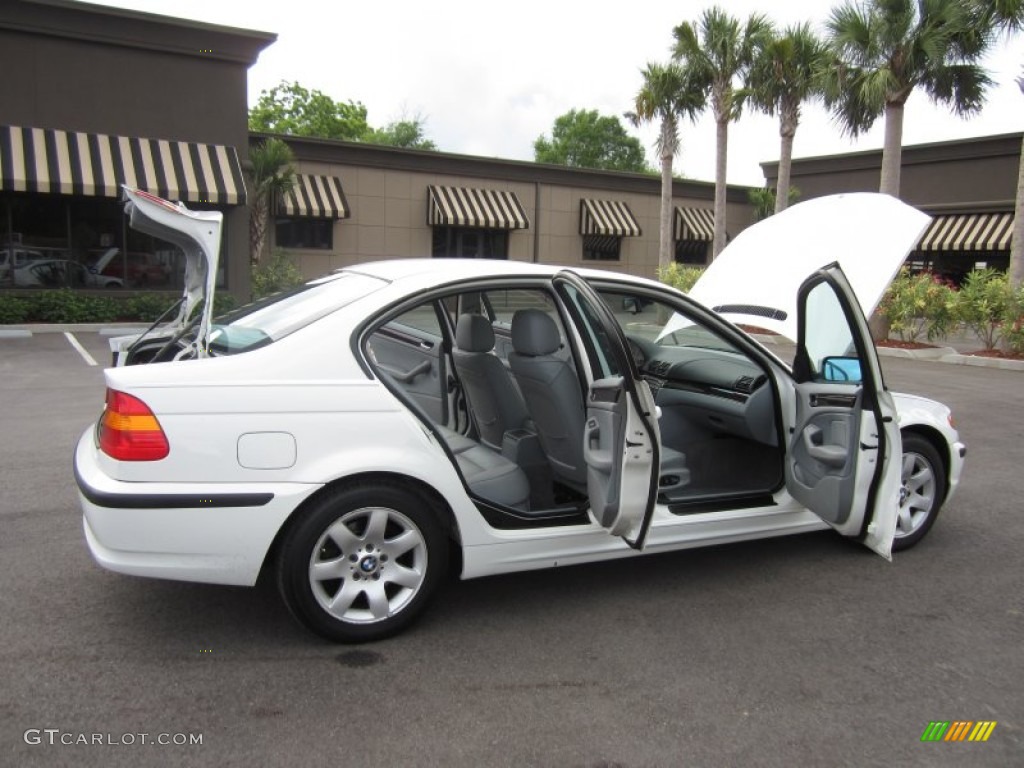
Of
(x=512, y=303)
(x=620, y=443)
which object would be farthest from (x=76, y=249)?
(x=620, y=443)

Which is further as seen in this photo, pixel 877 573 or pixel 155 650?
pixel 877 573

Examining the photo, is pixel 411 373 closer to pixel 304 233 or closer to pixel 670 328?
pixel 670 328

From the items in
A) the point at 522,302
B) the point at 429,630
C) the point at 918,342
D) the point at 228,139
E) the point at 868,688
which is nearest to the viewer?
the point at 868,688

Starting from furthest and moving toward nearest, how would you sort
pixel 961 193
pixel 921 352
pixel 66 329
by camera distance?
pixel 961 193
pixel 66 329
pixel 921 352

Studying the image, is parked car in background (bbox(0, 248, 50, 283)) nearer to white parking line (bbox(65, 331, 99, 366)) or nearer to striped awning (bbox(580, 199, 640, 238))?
white parking line (bbox(65, 331, 99, 366))

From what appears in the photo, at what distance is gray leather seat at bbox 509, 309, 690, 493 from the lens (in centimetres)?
373

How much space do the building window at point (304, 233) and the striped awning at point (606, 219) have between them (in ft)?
27.7

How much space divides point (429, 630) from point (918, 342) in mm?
15256

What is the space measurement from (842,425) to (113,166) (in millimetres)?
16560

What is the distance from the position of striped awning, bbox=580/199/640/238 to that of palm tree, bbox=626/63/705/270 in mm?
2238

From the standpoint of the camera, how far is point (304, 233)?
21.7m

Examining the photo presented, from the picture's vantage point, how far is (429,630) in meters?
3.39

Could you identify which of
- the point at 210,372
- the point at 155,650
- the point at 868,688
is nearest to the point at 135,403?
the point at 210,372

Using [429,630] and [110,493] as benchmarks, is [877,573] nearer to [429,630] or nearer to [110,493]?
[429,630]
